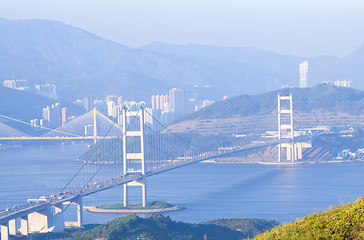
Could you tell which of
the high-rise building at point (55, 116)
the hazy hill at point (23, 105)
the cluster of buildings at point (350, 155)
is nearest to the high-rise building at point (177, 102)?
the hazy hill at point (23, 105)

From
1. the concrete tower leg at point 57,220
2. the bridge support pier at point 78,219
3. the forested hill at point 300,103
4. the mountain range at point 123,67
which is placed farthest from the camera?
the mountain range at point 123,67

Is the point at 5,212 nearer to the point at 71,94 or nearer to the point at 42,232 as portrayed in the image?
the point at 42,232

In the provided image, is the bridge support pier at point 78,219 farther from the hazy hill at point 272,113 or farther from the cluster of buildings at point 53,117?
the cluster of buildings at point 53,117

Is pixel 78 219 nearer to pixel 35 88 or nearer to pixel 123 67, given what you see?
pixel 35 88

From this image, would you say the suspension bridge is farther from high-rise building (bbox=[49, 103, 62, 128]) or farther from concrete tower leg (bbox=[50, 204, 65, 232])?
high-rise building (bbox=[49, 103, 62, 128])

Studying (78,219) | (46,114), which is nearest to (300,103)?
(46,114)

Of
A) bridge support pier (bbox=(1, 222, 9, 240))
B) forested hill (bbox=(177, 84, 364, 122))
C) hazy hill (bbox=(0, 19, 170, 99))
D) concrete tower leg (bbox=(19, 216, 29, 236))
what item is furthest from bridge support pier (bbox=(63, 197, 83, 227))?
hazy hill (bbox=(0, 19, 170, 99))

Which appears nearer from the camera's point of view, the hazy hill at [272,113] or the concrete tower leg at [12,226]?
the concrete tower leg at [12,226]
